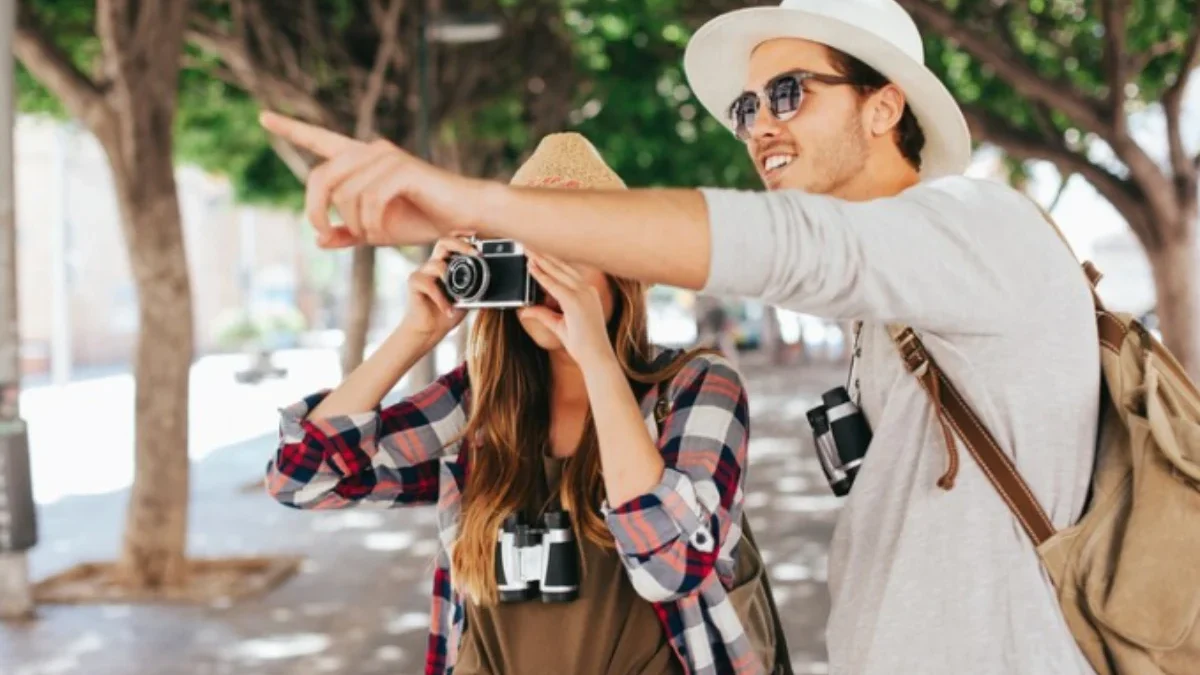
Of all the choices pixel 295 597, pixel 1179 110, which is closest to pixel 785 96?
pixel 295 597

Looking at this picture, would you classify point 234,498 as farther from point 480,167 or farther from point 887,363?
point 887,363

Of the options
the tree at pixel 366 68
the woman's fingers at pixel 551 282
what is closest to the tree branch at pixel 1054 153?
the tree at pixel 366 68

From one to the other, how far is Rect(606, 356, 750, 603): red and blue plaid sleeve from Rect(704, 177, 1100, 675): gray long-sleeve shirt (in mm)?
233

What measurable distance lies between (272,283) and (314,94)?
157 ft

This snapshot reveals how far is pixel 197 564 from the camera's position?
9039 millimetres

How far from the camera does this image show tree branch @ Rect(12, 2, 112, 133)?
812cm

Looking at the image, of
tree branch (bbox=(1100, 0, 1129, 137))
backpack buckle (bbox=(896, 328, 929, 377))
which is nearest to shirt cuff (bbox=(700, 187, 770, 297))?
backpack buckle (bbox=(896, 328, 929, 377))

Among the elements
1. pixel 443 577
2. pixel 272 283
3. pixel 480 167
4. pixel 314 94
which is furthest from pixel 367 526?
pixel 272 283

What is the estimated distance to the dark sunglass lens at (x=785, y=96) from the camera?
1902 millimetres

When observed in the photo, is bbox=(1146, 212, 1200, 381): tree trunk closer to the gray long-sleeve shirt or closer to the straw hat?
the straw hat

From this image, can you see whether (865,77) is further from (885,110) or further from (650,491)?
(650,491)

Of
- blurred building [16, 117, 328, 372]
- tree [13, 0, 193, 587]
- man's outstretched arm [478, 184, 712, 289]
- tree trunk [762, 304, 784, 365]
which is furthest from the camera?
tree trunk [762, 304, 784, 365]

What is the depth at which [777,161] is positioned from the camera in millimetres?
1914

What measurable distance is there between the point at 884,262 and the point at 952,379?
0.39 metres
